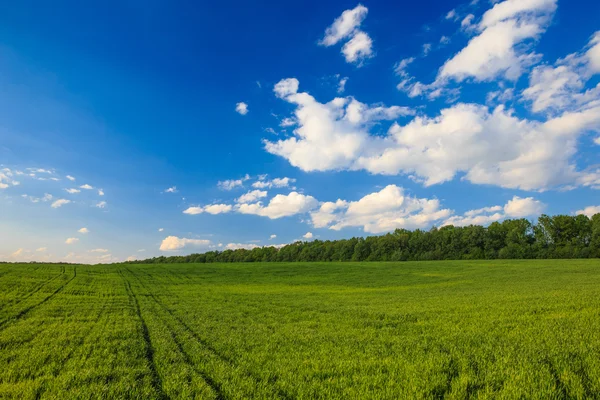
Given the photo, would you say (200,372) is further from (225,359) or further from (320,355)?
(320,355)

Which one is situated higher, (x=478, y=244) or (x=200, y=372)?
(x=478, y=244)

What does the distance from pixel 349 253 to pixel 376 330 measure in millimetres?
139009

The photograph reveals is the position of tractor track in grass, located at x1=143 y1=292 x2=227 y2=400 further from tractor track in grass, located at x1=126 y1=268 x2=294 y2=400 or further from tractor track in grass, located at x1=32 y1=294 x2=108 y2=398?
tractor track in grass, located at x1=32 y1=294 x2=108 y2=398

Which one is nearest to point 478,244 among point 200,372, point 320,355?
point 320,355

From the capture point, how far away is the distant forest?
100m

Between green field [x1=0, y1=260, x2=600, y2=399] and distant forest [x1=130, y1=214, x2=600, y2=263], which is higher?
distant forest [x1=130, y1=214, x2=600, y2=263]

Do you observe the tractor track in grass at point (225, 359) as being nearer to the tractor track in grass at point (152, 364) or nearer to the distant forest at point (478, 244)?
the tractor track in grass at point (152, 364)

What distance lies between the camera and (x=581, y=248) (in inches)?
3730

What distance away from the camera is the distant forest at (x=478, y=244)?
330 feet

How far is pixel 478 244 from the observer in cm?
12188

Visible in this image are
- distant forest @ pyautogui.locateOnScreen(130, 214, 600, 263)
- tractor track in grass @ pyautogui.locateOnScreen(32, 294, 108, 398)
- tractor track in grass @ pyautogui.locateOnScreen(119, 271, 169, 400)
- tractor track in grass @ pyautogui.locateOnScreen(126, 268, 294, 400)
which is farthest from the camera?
distant forest @ pyautogui.locateOnScreen(130, 214, 600, 263)

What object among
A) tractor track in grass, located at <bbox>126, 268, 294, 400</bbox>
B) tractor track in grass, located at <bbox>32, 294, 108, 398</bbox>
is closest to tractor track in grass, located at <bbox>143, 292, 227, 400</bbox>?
tractor track in grass, located at <bbox>126, 268, 294, 400</bbox>

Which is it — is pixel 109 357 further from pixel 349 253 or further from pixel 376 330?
pixel 349 253

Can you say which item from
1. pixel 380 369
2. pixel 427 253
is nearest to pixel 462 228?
pixel 427 253
